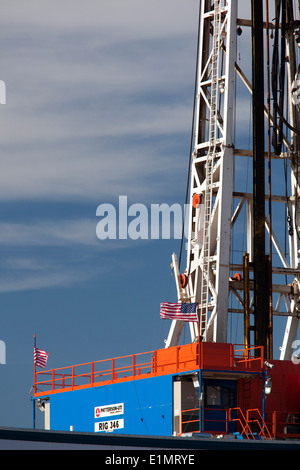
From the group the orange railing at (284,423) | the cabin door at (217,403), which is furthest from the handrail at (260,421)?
the cabin door at (217,403)

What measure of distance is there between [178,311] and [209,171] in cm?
1012

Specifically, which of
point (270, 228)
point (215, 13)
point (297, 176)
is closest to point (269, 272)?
point (270, 228)

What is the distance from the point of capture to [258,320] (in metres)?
56.4

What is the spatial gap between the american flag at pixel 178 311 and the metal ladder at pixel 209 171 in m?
4.60

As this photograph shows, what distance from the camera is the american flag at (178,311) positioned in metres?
51.7

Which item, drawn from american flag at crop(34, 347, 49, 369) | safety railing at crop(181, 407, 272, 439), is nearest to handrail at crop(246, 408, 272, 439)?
safety railing at crop(181, 407, 272, 439)

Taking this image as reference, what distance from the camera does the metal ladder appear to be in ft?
189

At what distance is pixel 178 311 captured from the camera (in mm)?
52031

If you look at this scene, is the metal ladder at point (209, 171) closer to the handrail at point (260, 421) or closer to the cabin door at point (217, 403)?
the cabin door at point (217, 403)

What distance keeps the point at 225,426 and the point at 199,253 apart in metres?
12.5

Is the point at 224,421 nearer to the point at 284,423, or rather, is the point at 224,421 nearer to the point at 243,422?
the point at 243,422

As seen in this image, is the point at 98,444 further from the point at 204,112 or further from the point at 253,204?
the point at 204,112

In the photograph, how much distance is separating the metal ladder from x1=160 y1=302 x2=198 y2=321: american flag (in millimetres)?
4603

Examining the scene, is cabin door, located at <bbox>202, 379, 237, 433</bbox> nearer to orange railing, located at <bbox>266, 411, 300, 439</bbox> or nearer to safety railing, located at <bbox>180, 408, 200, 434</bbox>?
safety railing, located at <bbox>180, 408, 200, 434</bbox>
